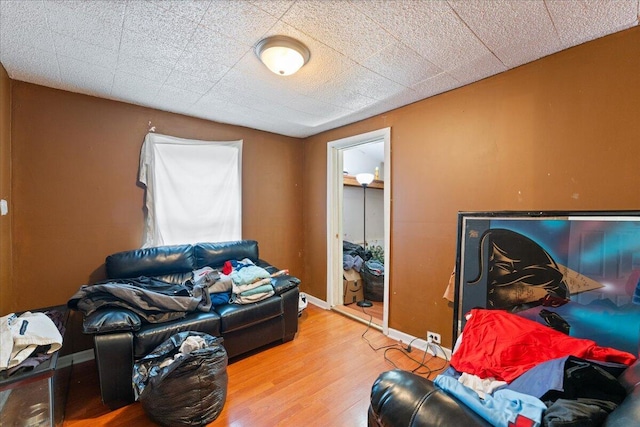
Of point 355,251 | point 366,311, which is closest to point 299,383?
point 366,311

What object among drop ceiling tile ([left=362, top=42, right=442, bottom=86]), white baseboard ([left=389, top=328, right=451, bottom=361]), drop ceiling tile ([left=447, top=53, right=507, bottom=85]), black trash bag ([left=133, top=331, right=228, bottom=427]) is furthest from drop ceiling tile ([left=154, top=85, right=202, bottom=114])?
white baseboard ([left=389, top=328, right=451, bottom=361])

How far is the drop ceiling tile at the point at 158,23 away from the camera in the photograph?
1.32m

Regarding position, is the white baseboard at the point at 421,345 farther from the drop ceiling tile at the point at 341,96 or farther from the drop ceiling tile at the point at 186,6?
the drop ceiling tile at the point at 186,6

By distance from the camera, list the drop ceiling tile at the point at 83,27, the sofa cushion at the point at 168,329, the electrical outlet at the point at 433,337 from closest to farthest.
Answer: the drop ceiling tile at the point at 83,27, the sofa cushion at the point at 168,329, the electrical outlet at the point at 433,337

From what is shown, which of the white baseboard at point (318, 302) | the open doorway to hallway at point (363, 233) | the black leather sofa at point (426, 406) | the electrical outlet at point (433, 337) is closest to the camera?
the black leather sofa at point (426, 406)

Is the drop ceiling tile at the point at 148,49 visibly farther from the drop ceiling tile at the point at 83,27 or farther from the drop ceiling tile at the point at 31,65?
the drop ceiling tile at the point at 31,65

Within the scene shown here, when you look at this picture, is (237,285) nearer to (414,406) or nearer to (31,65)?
(414,406)

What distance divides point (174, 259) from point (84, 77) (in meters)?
1.64

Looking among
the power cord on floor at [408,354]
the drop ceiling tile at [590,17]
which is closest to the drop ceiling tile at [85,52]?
the drop ceiling tile at [590,17]

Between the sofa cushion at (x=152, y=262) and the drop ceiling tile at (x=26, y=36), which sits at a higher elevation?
the drop ceiling tile at (x=26, y=36)

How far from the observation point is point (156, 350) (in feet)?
5.68

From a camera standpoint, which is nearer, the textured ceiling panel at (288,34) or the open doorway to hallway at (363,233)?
the textured ceiling panel at (288,34)

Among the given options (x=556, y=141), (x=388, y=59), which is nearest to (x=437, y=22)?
(x=388, y=59)

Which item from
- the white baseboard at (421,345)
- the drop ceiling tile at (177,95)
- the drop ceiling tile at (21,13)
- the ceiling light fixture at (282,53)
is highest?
the drop ceiling tile at (177,95)
